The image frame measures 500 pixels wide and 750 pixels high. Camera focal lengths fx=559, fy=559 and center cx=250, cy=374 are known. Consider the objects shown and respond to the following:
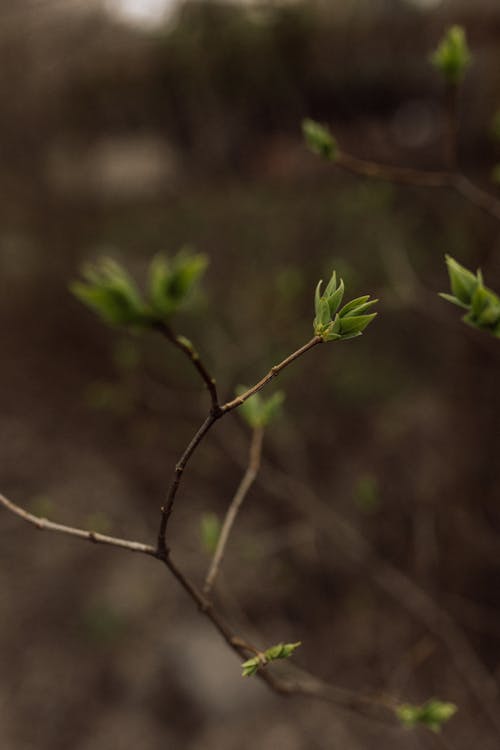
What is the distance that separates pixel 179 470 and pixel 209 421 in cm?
8

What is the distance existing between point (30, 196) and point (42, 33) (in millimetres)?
1113

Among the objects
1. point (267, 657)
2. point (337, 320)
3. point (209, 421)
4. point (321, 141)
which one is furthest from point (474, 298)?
point (321, 141)

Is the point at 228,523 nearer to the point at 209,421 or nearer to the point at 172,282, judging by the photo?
the point at 209,421

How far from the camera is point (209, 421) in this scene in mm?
468

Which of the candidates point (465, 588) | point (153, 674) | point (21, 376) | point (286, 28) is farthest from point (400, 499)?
point (21, 376)

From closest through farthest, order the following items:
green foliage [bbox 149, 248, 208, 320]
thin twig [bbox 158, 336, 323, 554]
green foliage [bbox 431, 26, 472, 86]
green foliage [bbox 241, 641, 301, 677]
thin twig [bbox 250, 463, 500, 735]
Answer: green foliage [bbox 149, 248, 208, 320] → thin twig [bbox 158, 336, 323, 554] → green foliage [bbox 241, 641, 301, 677] → green foliage [bbox 431, 26, 472, 86] → thin twig [bbox 250, 463, 500, 735]

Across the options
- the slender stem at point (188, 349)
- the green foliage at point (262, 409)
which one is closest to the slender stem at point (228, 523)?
the green foliage at point (262, 409)

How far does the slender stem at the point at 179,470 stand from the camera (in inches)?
18.3

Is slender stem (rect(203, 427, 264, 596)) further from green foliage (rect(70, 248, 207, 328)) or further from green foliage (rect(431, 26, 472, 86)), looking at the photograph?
green foliage (rect(431, 26, 472, 86))

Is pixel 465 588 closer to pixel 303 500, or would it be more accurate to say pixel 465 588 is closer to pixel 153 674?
pixel 303 500

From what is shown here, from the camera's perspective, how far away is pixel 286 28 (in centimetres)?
271

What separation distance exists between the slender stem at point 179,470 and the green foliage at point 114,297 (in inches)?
4.7

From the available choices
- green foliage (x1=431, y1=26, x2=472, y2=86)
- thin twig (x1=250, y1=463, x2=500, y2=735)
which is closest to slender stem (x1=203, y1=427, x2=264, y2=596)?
green foliage (x1=431, y1=26, x2=472, y2=86)

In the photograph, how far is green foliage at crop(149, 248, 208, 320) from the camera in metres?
0.34
